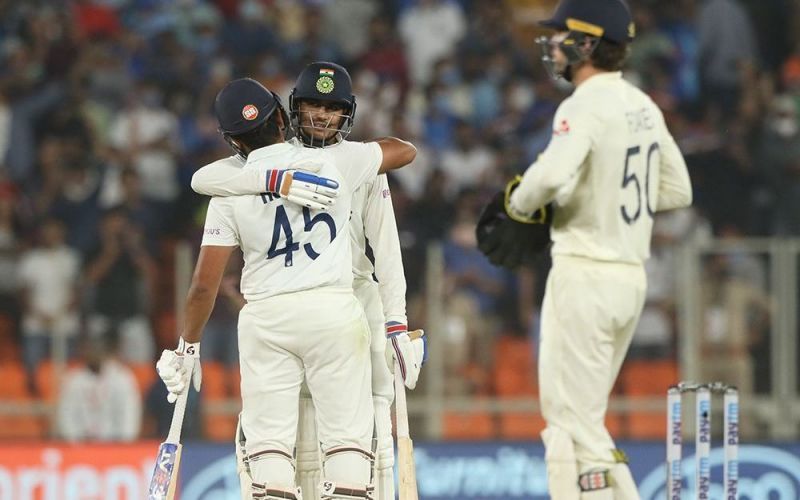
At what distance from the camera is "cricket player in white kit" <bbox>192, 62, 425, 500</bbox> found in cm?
628

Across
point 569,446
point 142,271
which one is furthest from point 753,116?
point 569,446

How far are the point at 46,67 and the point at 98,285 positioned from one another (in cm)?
360

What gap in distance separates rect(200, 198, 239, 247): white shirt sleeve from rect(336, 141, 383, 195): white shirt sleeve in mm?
478

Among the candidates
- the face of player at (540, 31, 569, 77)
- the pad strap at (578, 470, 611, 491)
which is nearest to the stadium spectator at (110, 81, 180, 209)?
the face of player at (540, 31, 569, 77)

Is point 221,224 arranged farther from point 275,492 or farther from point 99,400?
point 99,400

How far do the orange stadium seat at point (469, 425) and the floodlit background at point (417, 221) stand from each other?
0.05 ft

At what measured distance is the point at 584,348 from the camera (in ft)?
19.0

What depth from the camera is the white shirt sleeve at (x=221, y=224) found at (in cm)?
614

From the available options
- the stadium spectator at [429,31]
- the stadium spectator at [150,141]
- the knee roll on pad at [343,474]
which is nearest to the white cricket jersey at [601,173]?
the knee roll on pad at [343,474]

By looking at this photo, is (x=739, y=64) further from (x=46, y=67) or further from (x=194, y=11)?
(x=46, y=67)

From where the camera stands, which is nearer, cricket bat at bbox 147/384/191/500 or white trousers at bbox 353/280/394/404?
cricket bat at bbox 147/384/191/500

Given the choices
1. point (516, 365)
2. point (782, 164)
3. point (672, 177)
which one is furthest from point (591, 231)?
point (782, 164)

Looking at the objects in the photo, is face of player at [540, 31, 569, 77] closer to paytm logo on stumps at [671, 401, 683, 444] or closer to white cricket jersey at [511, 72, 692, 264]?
white cricket jersey at [511, 72, 692, 264]

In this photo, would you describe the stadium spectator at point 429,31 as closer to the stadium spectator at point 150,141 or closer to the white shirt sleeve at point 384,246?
the stadium spectator at point 150,141
